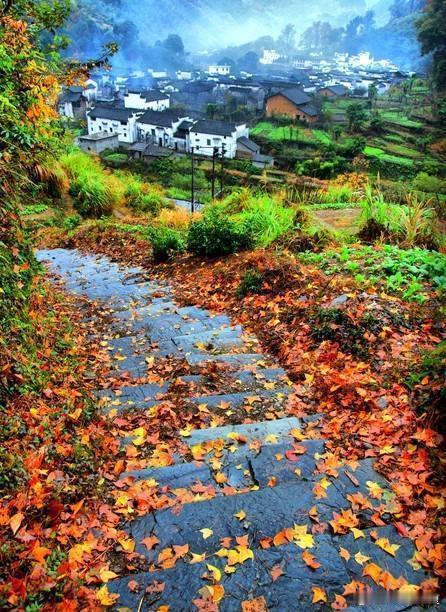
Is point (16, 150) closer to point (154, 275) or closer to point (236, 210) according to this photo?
point (154, 275)

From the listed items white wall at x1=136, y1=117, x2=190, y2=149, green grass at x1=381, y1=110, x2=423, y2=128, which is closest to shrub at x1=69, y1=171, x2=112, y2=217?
white wall at x1=136, y1=117, x2=190, y2=149

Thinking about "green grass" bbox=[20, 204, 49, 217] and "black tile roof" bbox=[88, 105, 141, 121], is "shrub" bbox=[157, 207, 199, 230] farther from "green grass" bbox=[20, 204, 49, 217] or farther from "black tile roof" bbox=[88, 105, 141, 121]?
"black tile roof" bbox=[88, 105, 141, 121]

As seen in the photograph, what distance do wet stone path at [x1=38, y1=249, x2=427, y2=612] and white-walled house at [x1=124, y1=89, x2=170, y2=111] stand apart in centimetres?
5933

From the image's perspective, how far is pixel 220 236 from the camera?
23.7ft

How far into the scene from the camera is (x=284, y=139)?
4247cm

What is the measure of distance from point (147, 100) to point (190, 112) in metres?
5.90

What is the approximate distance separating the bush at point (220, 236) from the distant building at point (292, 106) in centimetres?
4613

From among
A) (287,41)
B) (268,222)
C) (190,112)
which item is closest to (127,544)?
(268,222)

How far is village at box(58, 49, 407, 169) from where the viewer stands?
40.0 metres

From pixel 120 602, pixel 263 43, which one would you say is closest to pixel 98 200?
pixel 120 602

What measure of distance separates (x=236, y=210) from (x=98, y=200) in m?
4.62

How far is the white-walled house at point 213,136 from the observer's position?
39.9m

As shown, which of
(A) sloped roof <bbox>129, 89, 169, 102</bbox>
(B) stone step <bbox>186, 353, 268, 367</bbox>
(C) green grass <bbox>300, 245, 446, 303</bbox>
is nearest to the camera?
(B) stone step <bbox>186, 353, 268, 367</bbox>

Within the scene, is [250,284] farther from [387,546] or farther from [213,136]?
[213,136]
